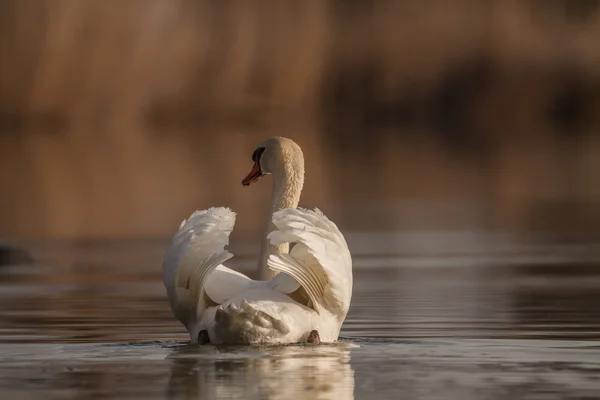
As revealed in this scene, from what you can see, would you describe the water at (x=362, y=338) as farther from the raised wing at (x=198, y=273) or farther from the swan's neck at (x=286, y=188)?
the swan's neck at (x=286, y=188)

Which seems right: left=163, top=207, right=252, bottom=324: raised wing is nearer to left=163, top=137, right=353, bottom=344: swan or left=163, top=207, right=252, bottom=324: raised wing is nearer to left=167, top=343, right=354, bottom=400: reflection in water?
left=163, top=137, right=353, bottom=344: swan

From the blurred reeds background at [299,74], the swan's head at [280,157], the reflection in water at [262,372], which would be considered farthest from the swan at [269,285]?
the blurred reeds background at [299,74]

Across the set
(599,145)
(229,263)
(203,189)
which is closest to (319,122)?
(599,145)

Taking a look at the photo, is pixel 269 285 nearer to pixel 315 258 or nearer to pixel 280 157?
pixel 315 258

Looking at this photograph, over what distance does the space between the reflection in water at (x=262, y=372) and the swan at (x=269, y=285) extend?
0.12 meters

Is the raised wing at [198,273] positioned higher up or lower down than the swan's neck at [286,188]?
lower down

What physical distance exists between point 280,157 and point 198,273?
1.72 m

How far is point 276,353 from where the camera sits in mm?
10812

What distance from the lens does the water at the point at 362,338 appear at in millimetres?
9578

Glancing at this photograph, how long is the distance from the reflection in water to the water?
1 cm

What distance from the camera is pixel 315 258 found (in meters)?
11.1

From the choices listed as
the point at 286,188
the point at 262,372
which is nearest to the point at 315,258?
the point at 262,372

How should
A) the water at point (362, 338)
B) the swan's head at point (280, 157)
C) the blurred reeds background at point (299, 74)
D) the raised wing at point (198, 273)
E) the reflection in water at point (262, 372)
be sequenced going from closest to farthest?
the reflection in water at point (262, 372) → the water at point (362, 338) → the raised wing at point (198, 273) → the swan's head at point (280, 157) → the blurred reeds background at point (299, 74)

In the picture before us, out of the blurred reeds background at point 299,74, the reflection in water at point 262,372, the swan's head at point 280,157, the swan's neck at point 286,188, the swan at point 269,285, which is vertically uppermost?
the blurred reeds background at point 299,74
